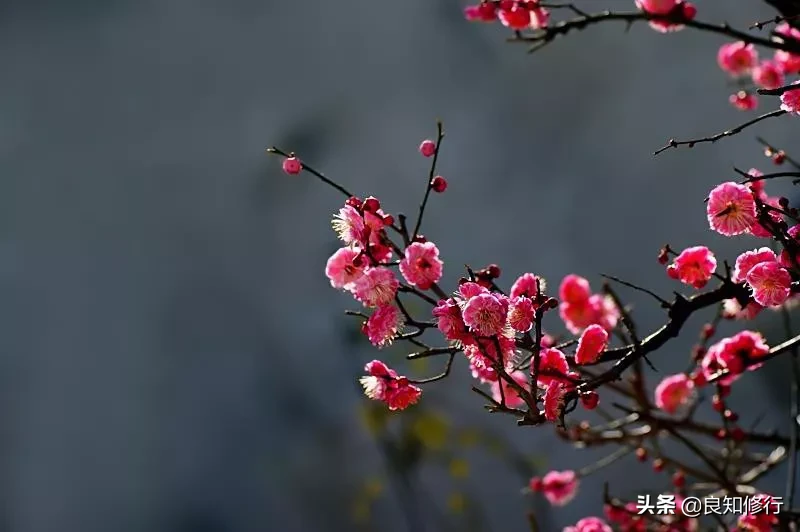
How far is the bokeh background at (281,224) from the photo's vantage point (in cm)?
257

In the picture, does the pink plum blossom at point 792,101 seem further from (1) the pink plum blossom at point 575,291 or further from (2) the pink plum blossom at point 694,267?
(1) the pink plum blossom at point 575,291

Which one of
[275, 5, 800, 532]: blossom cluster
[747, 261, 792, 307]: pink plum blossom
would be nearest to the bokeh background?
[275, 5, 800, 532]: blossom cluster

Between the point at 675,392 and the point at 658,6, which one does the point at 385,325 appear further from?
the point at 675,392

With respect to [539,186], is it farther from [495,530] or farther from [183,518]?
[183,518]

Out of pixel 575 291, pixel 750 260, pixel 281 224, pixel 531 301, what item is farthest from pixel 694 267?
pixel 281 224

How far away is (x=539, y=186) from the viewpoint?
291cm

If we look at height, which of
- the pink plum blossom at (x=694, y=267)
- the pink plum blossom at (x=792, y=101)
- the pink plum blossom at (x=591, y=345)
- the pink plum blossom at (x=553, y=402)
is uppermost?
the pink plum blossom at (x=792, y=101)

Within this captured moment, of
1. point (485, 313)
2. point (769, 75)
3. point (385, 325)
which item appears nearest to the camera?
point (485, 313)

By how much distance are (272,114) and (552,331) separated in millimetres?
1295

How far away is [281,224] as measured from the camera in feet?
9.39

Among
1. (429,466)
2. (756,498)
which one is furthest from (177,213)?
(756,498)

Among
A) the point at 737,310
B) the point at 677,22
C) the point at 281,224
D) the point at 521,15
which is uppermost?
the point at 281,224

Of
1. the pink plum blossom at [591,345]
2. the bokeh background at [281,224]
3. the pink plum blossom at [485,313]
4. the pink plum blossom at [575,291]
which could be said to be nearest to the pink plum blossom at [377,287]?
the pink plum blossom at [485,313]

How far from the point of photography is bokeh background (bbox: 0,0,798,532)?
257 centimetres
